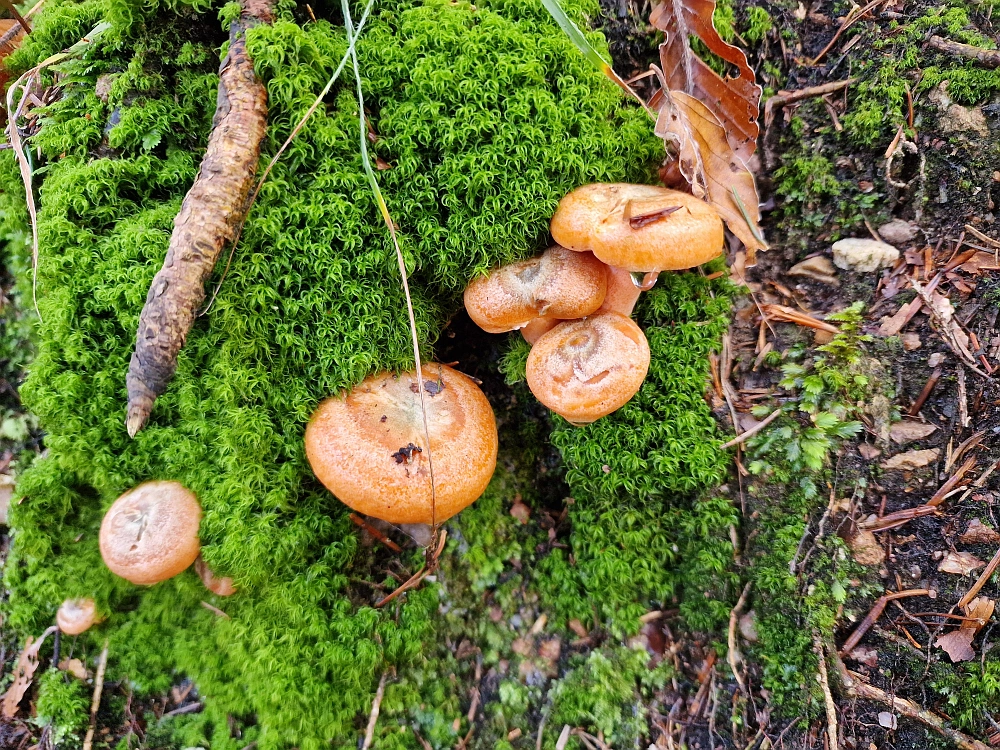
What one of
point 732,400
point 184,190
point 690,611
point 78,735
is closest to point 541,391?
point 732,400

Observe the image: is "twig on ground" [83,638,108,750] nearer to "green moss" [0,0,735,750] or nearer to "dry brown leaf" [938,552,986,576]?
"green moss" [0,0,735,750]

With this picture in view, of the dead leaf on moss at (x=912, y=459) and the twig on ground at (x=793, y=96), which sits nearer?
the dead leaf on moss at (x=912, y=459)

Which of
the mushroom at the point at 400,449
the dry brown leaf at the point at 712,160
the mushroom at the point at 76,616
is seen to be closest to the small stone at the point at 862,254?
the dry brown leaf at the point at 712,160

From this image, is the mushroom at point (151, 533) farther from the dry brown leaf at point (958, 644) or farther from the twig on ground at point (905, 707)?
the dry brown leaf at point (958, 644)

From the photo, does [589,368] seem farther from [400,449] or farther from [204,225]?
[204,225]

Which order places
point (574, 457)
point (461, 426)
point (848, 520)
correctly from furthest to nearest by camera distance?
point (574, 457), point (461, 426), point (848, 520)

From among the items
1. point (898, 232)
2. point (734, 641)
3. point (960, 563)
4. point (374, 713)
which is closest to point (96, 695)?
point (374, 713)

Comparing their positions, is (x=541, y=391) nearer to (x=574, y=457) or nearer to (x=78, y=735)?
(x=574, y=457)
